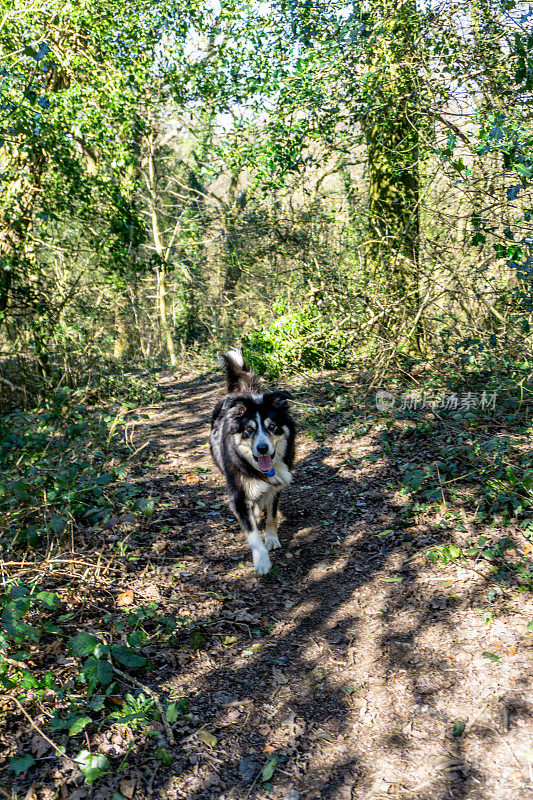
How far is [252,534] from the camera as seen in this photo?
4453mm

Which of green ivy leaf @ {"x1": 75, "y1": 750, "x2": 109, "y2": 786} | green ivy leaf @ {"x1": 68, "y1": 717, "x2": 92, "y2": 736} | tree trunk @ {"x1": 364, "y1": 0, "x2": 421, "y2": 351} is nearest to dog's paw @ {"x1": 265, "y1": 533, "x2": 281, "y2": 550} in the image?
Result: green ivy leaf @ {"x1": 68, "y1": 717, "x2": 92, "y2": 736}

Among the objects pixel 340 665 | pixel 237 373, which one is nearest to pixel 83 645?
pixel 340 665

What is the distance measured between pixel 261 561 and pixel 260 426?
1127 mm

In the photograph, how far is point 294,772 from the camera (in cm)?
254

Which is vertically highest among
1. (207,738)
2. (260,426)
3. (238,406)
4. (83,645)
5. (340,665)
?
(238,406)

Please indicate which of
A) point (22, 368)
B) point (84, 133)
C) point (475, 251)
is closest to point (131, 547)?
point (22, 368)

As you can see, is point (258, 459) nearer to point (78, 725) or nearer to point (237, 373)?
point (237, 373)

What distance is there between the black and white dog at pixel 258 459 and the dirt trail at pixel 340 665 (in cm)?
28

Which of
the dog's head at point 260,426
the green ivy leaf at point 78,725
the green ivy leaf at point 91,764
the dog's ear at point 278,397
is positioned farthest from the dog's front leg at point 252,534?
the green ivy leaf at point 91,764

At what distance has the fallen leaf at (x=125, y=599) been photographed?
144 inches

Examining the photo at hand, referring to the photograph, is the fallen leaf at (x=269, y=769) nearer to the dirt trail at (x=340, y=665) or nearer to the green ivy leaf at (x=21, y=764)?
the dirt trail at (x=340, y=665)

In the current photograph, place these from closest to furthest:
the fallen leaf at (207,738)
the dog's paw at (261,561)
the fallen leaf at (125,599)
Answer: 1. the fallen leaf at (207,738)
2. the fallen leaf at (125,599)
3. the dog's paw at (261,561)

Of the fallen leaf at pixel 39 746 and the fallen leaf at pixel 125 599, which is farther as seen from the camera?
the fallen leaf at pixel 125 599

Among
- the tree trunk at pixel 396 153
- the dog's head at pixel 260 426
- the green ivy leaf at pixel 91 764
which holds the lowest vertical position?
the green ivy leaf at pixel 91 764
